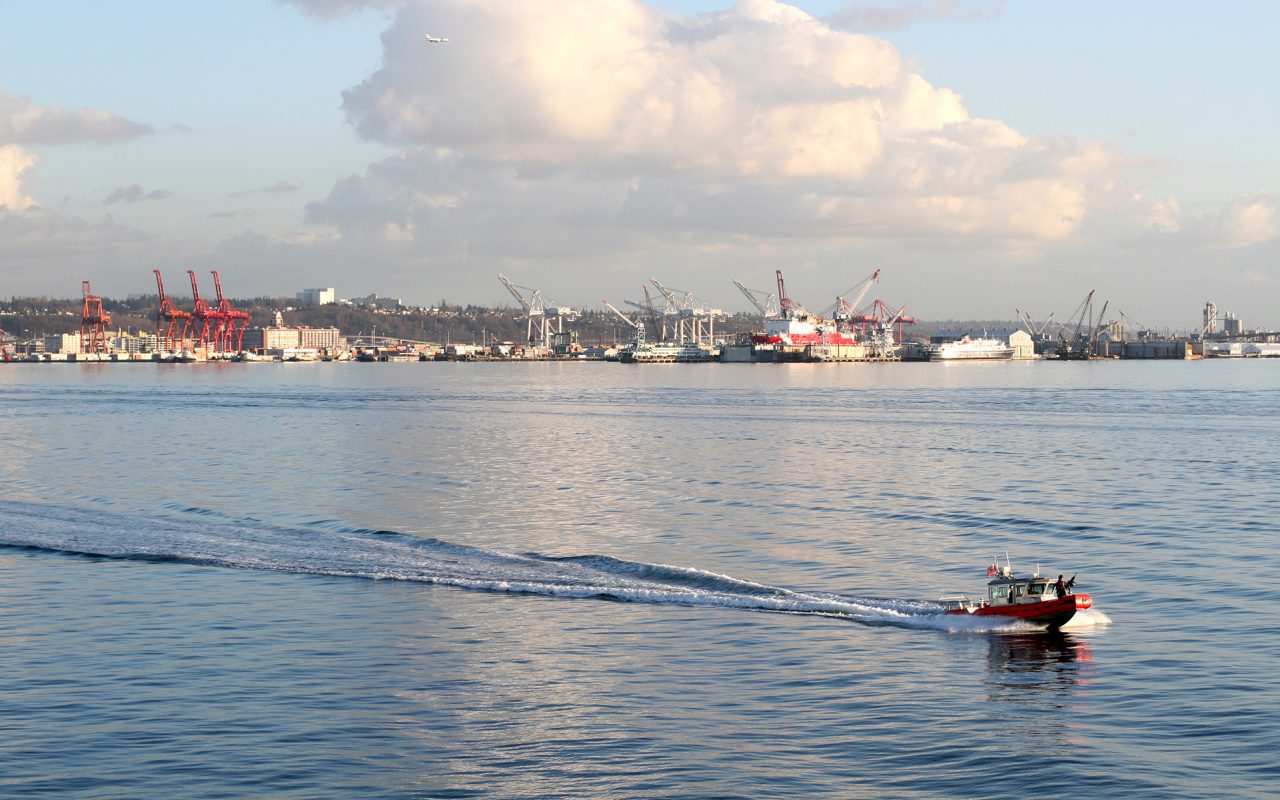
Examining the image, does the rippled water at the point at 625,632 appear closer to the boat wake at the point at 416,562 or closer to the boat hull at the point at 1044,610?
the boat wake at the point at 416,562

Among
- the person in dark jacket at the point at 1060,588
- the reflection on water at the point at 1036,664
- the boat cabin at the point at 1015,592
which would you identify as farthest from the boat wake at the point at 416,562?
the person in dark jacket at the point at 1060,588

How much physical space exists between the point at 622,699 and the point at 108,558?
16602 mm

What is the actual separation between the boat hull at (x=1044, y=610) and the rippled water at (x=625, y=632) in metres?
0.26

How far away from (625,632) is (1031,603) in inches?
280

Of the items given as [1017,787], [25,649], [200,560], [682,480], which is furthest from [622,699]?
[682,480]

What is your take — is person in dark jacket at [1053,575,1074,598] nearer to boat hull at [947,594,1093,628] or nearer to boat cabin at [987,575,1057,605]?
boat cabin at [987,575,1057,605]

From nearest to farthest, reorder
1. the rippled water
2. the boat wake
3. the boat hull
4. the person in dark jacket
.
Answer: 1. the rippled water
2. the boat hull
3. the person in dark jacket
4. the boat wake

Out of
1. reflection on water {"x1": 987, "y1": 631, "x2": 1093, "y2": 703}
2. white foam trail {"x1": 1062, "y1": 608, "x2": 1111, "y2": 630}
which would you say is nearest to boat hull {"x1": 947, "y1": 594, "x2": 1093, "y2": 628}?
white foam trail {"x1": 1062, "y1": 608, "x2": 1111, "y2": 630}

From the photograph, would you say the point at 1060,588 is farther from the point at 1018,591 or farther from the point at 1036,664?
the point at 1036,664

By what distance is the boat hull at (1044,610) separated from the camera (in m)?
22.6

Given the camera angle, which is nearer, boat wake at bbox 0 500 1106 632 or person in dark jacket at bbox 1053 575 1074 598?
person in dark jacket at bbox 1053 575 1074 598

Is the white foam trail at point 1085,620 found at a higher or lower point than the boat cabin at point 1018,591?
lower

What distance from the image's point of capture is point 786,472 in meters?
50.4

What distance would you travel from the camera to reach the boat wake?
24484 millimetres
